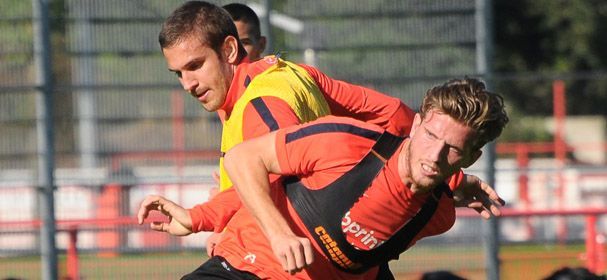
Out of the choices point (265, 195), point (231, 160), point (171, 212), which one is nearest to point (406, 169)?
point (265, 195)

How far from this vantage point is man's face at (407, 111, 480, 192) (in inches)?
156

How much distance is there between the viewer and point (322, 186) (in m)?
4.18

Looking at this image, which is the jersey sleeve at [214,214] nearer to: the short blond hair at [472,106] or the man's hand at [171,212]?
the man's hand at [171,212]

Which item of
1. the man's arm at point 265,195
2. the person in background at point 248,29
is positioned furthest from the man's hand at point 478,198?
the person in background at point 248,29

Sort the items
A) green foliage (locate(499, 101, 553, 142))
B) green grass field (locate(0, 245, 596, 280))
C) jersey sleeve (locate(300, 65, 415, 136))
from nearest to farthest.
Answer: jersey sleeve (locate(300, 65, 415, 136)) → green grass field (locate(0, 245, 596, 280)) → green foliage (locate(499, 101, 553, 142))

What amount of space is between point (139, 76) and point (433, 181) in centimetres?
652

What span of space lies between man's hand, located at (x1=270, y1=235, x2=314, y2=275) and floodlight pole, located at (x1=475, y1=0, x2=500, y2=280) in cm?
571

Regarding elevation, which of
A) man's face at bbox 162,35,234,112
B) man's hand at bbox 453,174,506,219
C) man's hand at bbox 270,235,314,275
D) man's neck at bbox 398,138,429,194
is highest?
man's face at bbox 162,35,234,112

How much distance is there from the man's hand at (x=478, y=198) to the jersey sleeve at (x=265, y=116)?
645 mm

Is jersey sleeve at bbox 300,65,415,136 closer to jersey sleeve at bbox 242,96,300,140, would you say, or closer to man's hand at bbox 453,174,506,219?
jersey sleeve at bbox 242,96,300,140

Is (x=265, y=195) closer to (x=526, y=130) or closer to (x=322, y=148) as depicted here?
(x=322, y=148)

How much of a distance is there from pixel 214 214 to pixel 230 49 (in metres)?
0.76

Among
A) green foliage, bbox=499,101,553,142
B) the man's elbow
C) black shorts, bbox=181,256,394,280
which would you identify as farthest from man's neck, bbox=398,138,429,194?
green foliage, bbox=499,101,553,142

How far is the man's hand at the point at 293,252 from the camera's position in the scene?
386 cm
